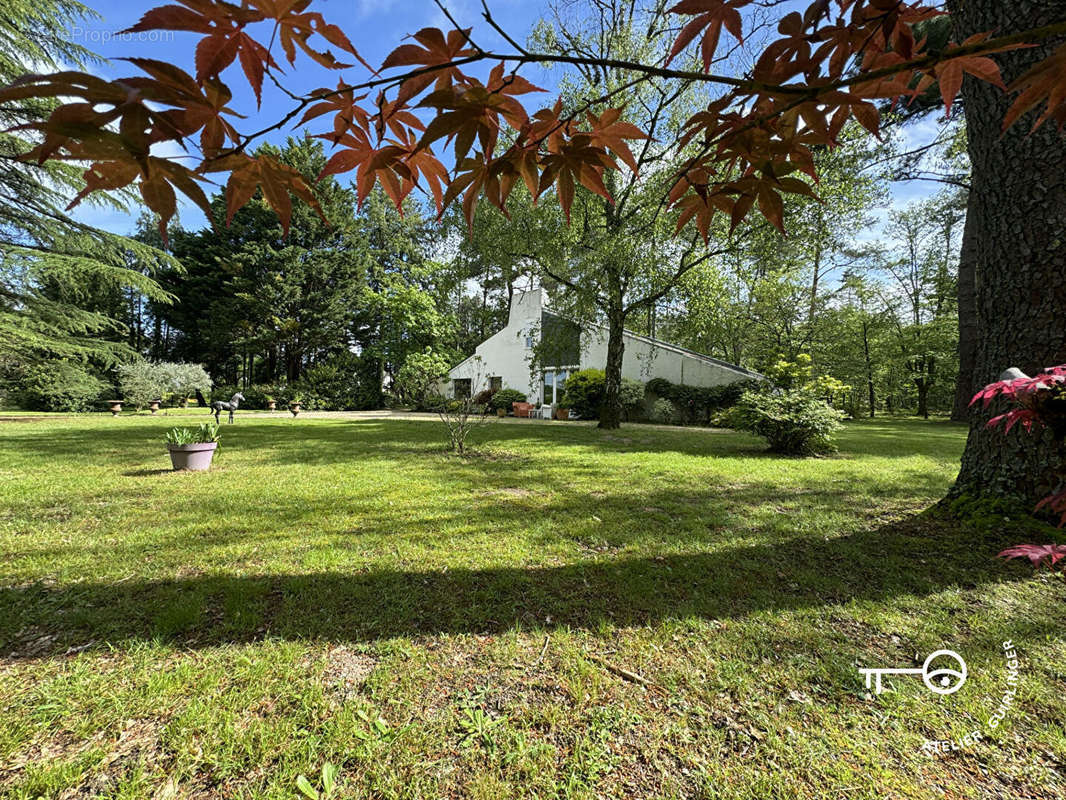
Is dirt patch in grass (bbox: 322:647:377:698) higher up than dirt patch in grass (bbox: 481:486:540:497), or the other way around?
dirt patch in grass (bbox: 481:486:540:497)

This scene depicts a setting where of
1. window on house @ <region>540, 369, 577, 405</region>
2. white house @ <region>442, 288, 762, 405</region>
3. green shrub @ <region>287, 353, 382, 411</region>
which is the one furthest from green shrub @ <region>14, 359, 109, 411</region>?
window on house @ <region>540, 369, 577, 405</region>

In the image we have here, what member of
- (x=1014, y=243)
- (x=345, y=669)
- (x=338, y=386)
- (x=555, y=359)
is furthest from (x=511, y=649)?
(x=338, y=386)

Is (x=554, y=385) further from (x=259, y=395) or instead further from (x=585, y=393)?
(x=259, y=395)

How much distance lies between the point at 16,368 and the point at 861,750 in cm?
2443

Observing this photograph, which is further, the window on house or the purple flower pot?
the window on house

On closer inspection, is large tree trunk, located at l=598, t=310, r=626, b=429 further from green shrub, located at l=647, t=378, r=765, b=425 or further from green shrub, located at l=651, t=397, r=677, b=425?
green shrub, located at l=647, t=378, r=765, b=425

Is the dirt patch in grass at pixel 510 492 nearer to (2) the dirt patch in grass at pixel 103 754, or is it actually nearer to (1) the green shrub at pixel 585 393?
(2) the dirt patch in grass at pixel 103 754

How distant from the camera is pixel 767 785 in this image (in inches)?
49.4

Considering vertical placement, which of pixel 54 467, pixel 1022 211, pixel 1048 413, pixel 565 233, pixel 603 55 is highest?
pixel 603 55

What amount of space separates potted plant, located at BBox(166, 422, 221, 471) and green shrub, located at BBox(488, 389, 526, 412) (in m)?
13.4

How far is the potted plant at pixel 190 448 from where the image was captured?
5.48 m

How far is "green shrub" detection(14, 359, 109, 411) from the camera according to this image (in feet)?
51.9

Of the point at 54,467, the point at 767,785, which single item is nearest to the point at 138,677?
the point at 767,785

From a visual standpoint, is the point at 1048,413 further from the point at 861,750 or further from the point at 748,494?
the point at 748,494
